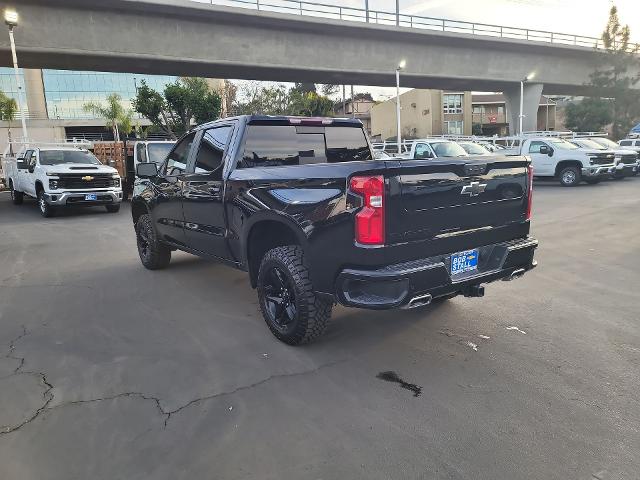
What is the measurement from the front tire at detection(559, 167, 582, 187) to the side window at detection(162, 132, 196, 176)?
54.8 ft

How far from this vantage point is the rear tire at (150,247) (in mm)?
6973

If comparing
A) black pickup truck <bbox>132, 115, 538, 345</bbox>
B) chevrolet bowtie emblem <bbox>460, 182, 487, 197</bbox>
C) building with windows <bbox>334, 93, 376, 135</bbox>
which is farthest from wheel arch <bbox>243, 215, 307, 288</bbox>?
building with windows <bbox>334, 93, 376, 135</bbox>

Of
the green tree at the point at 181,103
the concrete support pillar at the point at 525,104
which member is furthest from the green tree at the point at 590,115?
the green tree at the point at 181,103

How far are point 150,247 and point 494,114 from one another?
214 feet

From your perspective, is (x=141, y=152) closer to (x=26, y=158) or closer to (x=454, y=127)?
(x=26, y=158)

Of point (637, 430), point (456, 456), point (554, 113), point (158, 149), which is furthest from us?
point (554, 113)

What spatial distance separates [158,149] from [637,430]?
1532cm

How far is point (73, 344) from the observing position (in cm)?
447

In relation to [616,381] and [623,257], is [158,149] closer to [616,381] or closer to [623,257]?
[623,257]

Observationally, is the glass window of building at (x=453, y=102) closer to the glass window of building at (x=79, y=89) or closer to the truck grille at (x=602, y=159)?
the glass window of building at (x=79, y=89)

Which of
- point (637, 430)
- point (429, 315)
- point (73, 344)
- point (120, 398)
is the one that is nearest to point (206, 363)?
point (120, 398)

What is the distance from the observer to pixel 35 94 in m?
65.9

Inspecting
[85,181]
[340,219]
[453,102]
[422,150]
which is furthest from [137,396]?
[453,102]

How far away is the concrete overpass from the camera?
22.0 metres
